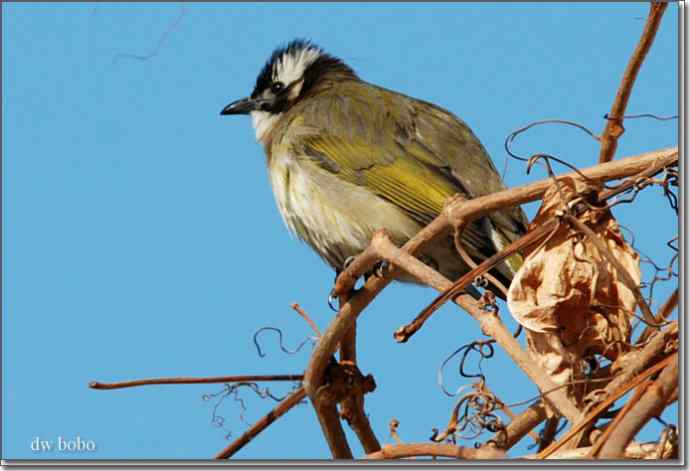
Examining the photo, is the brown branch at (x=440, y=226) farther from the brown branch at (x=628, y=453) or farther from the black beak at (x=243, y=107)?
the black beak at (x=243, y=107)

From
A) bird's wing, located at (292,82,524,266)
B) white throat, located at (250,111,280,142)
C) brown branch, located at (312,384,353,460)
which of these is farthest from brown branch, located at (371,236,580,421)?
white throat, located at (250,111,280,142)

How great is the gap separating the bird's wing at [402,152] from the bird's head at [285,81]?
0.41 m

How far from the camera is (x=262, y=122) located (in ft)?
24.1

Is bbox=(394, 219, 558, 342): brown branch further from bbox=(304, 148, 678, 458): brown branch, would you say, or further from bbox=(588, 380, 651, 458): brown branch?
bbox=(588, 380, 651, 458): brown branch

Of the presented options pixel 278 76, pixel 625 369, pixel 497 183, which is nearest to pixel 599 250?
pixel 625 369

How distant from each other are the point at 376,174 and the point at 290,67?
161 centimetres

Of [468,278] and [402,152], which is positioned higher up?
[402,152]

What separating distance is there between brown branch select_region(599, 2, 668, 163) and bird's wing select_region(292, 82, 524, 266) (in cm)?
178

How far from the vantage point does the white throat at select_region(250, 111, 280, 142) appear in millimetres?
7207

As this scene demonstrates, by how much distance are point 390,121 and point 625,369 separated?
146 inches

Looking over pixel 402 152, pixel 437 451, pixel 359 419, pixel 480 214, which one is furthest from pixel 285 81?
pixel 437 451

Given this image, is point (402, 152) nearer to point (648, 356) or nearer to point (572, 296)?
point (572, 296)

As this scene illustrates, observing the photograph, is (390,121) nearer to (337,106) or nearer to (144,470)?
(337,106)

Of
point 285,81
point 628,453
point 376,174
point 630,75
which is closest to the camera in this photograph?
point 628,453
